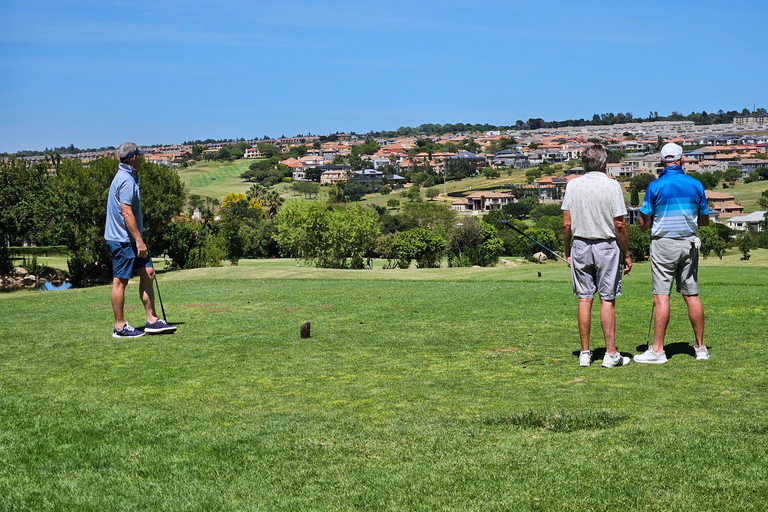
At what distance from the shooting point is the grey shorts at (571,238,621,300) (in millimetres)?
8227

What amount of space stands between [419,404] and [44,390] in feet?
12.1

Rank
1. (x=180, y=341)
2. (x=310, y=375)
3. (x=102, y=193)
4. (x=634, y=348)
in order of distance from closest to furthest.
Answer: (x=310, y=375) → (x=634, y=348) → (x=180, y=341) → (x=102, y=193)

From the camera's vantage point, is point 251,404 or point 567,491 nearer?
point 567,491

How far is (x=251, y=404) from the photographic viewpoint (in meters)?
6.72

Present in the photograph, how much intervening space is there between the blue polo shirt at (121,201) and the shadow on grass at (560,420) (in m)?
6.65

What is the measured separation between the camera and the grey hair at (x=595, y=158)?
8172 mm

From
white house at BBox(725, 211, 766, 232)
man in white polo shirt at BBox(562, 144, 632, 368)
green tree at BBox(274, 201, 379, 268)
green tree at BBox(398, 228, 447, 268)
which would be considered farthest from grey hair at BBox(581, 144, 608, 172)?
white house at BBox(725, 211, 766, 232)

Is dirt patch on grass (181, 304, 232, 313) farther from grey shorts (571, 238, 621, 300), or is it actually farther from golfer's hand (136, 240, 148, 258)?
grey shorts (571, 238, 621, 300)

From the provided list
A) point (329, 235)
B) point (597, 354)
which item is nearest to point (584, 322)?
point (597, 354)

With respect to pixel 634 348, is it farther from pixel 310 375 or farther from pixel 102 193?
pixel 102 193

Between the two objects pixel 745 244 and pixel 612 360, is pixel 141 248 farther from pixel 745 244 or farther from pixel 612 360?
pixel 745 244

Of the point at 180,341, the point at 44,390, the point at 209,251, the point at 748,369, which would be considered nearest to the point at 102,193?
the point at 209,251

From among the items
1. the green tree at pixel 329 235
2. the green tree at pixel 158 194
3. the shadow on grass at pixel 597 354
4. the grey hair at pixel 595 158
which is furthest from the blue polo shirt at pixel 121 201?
the green tree at pixel 329 235

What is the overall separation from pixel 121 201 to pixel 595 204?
6428mm
